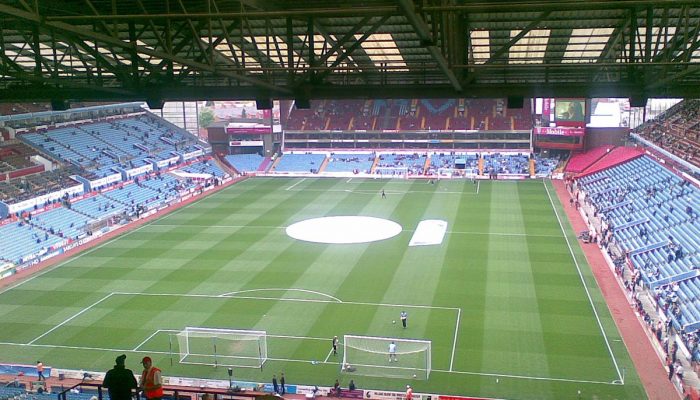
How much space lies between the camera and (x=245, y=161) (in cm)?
6731

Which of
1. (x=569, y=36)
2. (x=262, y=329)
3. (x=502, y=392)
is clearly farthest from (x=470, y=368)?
(x=569, y=36)

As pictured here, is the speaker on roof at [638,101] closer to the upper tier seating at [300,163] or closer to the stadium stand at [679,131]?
the stadium stand at [679,131]

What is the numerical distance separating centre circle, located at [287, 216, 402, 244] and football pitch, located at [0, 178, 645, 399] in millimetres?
609

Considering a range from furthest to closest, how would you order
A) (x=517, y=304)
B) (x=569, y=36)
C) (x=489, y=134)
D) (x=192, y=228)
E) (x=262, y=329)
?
1. (x=489, y=134)
2. (x=192, y=228)
3. (x=517, y=304)
4. (x=262, y=329)
5. (x=569, y=36)

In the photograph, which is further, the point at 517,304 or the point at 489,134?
the point at 489,134

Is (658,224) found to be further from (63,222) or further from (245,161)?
(245,161)

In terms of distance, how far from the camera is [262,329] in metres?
23.7

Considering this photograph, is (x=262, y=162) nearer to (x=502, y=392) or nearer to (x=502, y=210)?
(x=502, y=210)

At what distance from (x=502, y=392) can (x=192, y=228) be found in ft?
85.9

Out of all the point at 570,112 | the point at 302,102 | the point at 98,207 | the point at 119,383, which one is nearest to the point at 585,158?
the point at 570,112

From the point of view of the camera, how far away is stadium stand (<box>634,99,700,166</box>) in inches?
1550

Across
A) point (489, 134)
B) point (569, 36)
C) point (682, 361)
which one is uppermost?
point (569, 36)

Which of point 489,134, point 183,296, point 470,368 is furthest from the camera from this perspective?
point 489,134

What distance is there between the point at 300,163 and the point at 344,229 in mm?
28014
